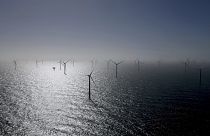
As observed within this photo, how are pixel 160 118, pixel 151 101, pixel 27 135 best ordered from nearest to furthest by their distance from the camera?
pixel 27 135 < pixel 160 118 < pixel 151 101

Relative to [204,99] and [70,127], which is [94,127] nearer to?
[70,127]

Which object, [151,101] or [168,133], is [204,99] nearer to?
[151,101]

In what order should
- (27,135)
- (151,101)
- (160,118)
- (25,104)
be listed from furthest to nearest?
1. (151,101)
2. (25,104)
3. (160,118)
4. (27,135)

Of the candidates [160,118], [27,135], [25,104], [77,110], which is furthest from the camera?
[25,104]

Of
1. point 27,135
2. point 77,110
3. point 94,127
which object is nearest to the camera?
point 27,135

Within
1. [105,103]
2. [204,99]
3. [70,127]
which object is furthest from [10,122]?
[204,99]

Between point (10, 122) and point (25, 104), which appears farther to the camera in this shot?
point (25, 104)

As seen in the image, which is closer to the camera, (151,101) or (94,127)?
(94,127)

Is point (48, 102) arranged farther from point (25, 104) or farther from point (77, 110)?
point (77, 110)

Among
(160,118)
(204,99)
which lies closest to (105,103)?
(160,118)
